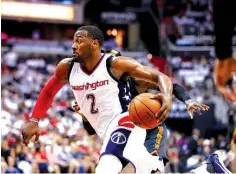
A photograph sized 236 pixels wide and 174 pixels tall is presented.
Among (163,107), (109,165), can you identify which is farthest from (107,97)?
(163,107)

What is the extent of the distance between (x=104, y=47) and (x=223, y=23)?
19.2 metres

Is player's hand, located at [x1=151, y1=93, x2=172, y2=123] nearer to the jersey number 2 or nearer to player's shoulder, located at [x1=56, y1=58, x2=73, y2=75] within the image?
the jersey number 2

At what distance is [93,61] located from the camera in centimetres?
576

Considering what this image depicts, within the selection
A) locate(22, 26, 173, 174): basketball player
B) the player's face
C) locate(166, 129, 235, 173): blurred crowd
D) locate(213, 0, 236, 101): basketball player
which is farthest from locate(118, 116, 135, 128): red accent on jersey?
locate(166, 129, 235, 173): blurred crowd

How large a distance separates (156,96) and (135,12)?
76.1 feet

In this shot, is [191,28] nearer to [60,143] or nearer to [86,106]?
[60,143]

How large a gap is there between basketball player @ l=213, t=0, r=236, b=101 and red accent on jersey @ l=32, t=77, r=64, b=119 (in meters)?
3.51

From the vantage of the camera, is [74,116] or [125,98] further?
[74,116]

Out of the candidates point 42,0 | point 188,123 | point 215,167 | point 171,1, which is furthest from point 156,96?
point 171,1

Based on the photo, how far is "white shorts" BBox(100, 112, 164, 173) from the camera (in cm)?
556

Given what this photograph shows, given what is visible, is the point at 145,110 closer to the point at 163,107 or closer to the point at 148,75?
the point at 163,107

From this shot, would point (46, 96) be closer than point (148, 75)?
No

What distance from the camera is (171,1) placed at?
2692 cm

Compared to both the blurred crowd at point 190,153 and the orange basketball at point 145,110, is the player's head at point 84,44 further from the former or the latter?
the blurred crowd at point 190,153
